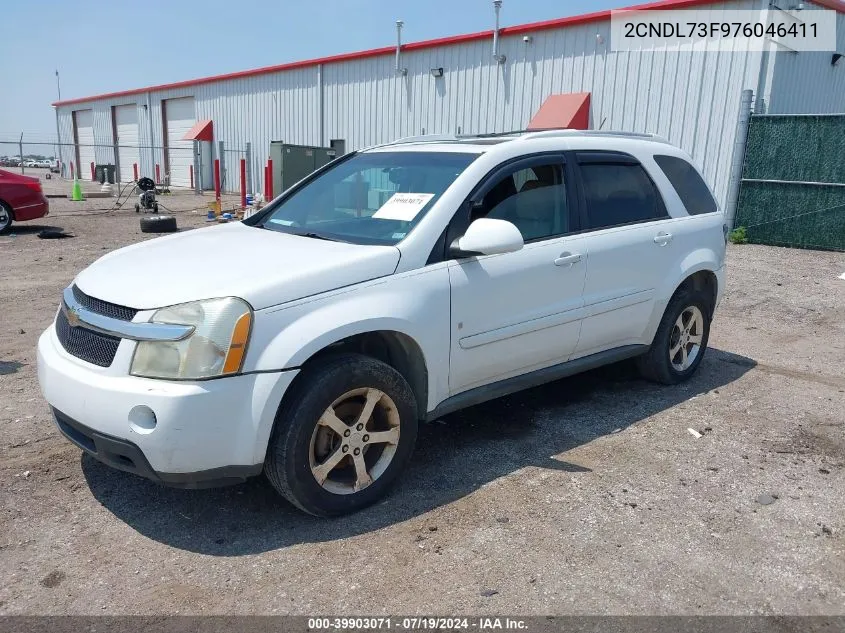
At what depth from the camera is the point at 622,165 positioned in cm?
481

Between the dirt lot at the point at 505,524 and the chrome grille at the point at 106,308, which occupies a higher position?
the chrome grille at the point at 106,308

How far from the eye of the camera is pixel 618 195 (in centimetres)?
473

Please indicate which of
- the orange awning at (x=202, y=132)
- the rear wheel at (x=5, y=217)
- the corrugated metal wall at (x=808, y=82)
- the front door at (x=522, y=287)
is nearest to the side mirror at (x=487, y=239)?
the front door at (x=522, y=287)

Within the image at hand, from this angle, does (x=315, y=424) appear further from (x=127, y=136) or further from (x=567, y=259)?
(x=127, y=136)

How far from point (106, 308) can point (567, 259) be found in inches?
100

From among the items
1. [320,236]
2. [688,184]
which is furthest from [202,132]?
[320,236]

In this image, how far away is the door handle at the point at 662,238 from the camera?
4.84 meters

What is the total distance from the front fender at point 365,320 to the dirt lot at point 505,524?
754 mm

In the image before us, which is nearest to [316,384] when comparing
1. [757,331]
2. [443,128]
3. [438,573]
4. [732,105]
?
[438,573]

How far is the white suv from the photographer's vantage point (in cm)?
297

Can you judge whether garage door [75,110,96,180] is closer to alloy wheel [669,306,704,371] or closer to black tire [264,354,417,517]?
alloy wheel [669,306,704,371]

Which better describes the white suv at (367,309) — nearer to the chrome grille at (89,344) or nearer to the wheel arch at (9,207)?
the chrome grille at (89,344)

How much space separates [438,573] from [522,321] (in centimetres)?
157

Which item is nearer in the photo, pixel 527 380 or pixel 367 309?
pixel 367 309
